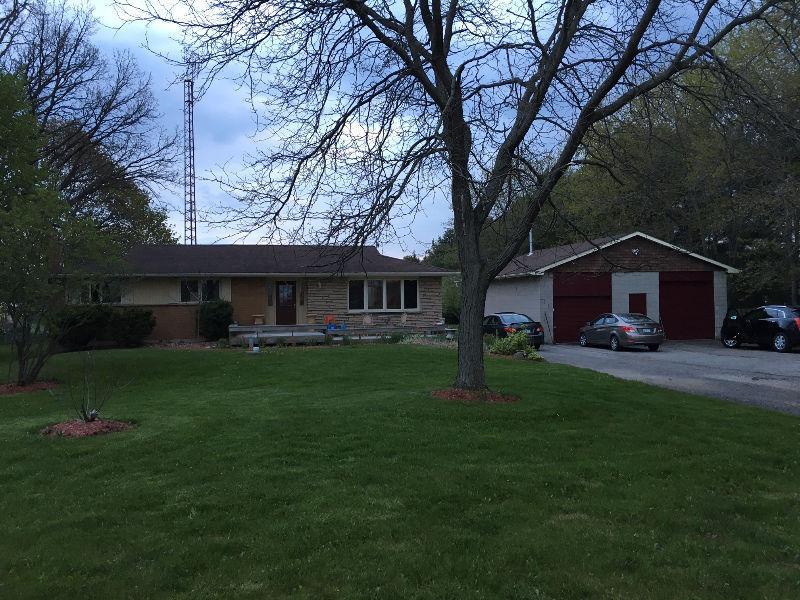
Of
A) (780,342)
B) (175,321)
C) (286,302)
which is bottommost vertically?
(780,342)

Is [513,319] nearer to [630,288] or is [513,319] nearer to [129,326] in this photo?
[630,288]

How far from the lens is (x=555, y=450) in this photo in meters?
6.76

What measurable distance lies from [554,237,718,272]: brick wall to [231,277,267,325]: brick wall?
13.1 metres

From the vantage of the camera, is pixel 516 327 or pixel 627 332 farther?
pixel 516 327

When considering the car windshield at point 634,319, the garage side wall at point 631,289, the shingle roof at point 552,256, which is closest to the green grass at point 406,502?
the car windshield at point 634,319

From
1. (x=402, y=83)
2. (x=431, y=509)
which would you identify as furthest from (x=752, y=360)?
(x=431, y=509)

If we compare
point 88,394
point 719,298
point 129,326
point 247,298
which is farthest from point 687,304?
point 88,394

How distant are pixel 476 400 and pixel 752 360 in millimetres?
12675

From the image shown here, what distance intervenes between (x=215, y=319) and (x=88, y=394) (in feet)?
38.9

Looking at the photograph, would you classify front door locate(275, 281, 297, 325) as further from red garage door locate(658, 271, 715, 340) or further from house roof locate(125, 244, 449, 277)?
red garage door locate(658, 271, 715, 340)

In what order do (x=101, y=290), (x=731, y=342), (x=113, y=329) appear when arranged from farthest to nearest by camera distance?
1. (x=731, y=342)
2. (x=113, y=329)
3. (x=101, y=290)

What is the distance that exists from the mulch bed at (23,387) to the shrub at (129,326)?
7755mm

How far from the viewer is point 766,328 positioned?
69.9ft

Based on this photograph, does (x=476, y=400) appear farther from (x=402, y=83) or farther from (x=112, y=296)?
(x=112, y=296)
